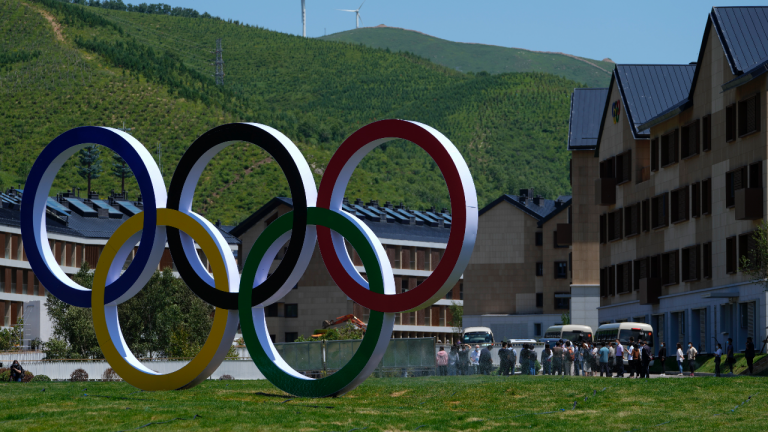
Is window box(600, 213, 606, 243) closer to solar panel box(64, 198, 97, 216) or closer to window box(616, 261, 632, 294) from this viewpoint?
window box(616, 261, 632, 294)

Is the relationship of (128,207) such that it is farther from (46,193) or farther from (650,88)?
(46,193)

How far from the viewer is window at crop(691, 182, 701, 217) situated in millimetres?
Result: 63594

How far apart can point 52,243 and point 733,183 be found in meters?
65.5

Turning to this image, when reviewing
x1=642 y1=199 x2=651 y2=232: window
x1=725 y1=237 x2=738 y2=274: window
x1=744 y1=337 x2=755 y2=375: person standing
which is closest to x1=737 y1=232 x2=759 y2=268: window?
x1=725 y1=237 x2=738 y2=274: window

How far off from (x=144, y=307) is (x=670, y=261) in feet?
122

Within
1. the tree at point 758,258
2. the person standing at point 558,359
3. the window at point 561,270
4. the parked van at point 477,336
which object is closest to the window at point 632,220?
the tree at point 758,258

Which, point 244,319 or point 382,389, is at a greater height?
point 244,319

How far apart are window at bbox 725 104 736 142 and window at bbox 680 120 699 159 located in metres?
4.24

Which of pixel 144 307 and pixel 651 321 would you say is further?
pixel 144 307

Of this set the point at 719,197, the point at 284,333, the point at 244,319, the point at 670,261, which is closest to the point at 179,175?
the point at 244,319

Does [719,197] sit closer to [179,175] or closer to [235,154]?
[179,175]

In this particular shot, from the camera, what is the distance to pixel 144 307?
8175 centimetres

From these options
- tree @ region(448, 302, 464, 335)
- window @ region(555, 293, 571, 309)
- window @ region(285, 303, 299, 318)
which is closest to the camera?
window @ region(555, 293, 571, 309)

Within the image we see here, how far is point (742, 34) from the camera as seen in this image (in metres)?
60.5
